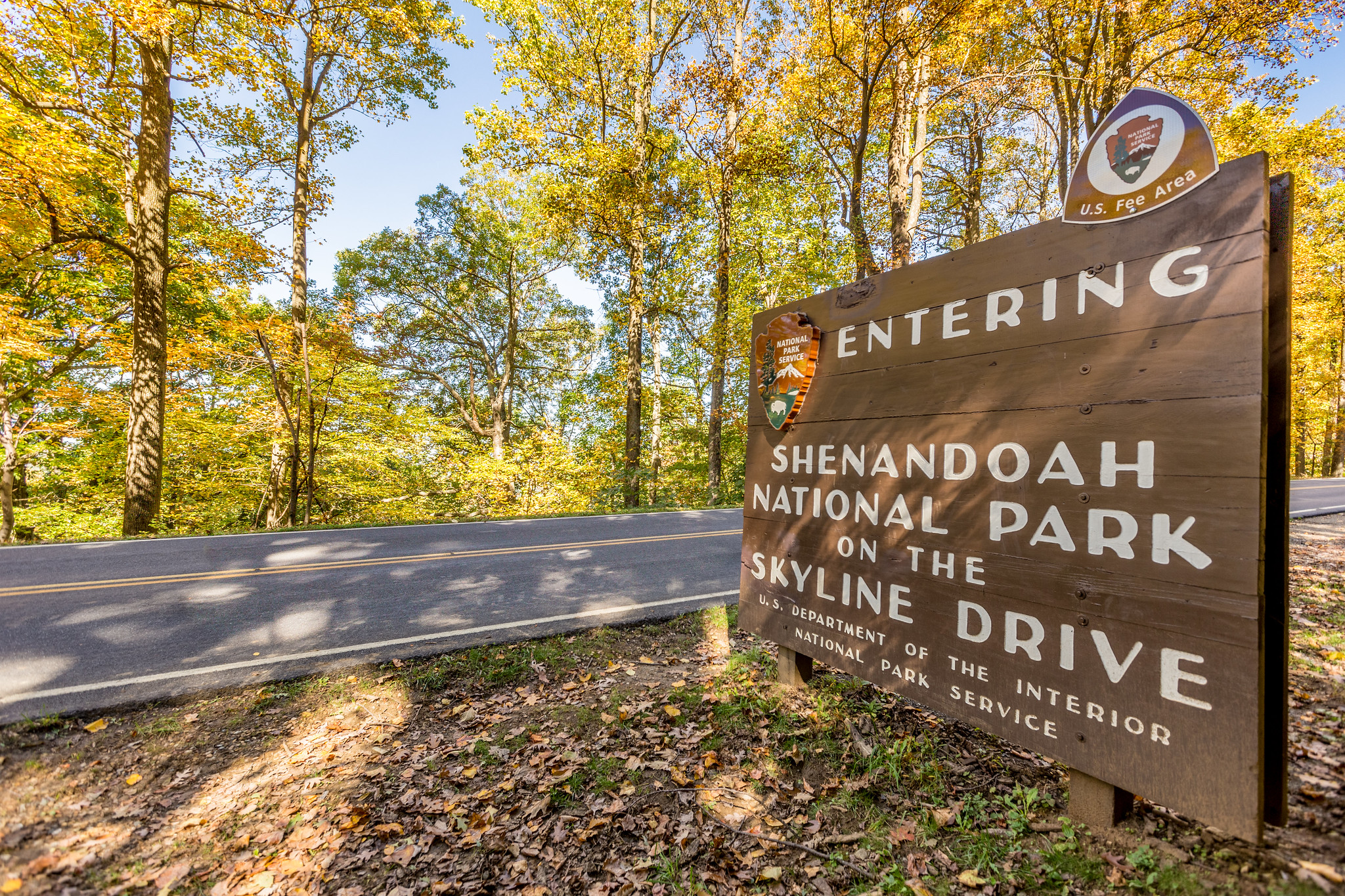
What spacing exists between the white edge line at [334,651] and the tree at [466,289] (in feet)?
46.3

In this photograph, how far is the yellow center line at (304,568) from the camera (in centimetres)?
539

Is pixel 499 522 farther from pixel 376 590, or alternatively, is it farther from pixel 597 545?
pixel 376 590

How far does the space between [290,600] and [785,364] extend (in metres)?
5.61

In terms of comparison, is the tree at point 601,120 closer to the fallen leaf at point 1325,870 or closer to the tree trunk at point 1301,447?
the fallen leaf at point 1325,870

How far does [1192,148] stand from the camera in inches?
74.9

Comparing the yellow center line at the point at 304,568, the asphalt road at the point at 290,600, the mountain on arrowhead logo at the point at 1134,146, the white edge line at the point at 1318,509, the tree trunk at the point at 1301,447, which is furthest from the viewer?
the tree trunk at the point at 1301,447

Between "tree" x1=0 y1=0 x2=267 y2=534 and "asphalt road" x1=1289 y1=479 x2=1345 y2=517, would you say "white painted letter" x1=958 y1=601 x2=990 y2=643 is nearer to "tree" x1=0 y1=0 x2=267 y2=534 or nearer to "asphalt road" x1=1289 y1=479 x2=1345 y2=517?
"asphalt road" x1=1289 y1=479 x2=1345 y2=517

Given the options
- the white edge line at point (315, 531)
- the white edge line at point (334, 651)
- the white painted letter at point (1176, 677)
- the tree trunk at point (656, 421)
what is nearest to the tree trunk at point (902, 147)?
the white edge line at point (315, 531)

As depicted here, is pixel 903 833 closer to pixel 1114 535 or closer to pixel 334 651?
pixel 1114 535

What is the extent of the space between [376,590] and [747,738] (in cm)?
457

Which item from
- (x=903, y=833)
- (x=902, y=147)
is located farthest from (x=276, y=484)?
(x=902, y=147)

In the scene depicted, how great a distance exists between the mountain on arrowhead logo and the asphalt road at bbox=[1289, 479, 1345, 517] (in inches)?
417

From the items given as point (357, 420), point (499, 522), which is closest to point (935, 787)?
point (499, 522)

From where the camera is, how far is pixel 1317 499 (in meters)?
14.4
